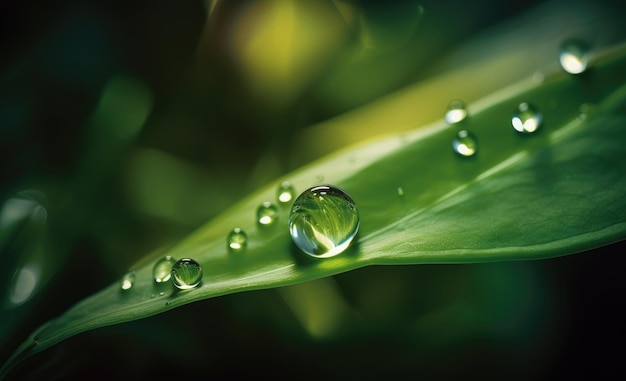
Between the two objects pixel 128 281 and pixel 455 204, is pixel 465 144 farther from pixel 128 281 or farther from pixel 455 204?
pixel 128 281

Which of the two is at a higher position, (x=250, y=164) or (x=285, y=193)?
(x=250, y=164)

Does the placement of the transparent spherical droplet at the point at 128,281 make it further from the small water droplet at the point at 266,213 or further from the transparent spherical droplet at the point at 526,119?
the transparent spherical droplet at the point at 526,119

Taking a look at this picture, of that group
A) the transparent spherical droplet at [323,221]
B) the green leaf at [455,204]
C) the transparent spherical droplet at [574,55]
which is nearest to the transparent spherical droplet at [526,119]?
the green leaf at [455,204]

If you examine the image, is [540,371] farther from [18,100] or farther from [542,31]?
[18,100]

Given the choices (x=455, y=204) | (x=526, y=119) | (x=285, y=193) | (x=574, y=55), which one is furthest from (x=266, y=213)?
(x=574, y=55)

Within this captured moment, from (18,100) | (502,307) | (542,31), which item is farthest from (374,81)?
(18,100)

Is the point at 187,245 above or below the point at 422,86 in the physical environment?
below
